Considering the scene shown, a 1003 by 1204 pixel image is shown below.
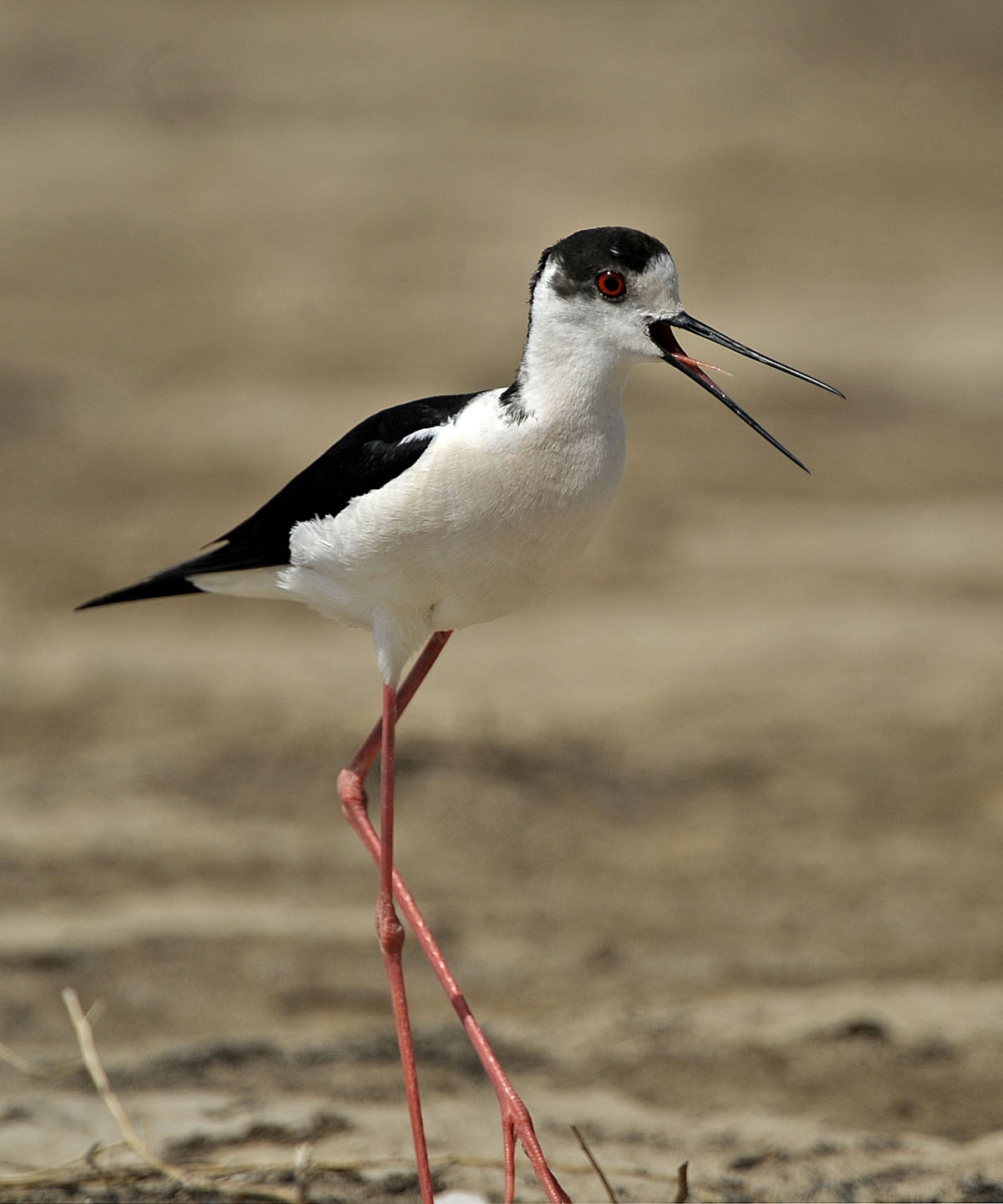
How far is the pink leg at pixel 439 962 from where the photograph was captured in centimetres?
303

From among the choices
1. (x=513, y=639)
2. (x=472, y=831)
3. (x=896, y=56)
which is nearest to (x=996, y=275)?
(x=896, y=56)

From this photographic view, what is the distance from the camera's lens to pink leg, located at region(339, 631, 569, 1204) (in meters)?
3.03

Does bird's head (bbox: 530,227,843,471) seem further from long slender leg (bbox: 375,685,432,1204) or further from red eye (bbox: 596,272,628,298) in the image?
long slender leg (bbox: 375,685,432,1204)

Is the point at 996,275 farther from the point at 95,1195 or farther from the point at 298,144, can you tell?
the point at 95,1195

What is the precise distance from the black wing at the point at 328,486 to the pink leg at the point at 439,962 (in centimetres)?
38

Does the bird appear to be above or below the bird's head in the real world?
below

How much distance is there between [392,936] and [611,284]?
1.41 metres

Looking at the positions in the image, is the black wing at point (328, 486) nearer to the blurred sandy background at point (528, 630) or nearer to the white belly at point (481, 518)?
the white belly at point (481, 518)

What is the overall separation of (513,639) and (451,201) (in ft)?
12.9

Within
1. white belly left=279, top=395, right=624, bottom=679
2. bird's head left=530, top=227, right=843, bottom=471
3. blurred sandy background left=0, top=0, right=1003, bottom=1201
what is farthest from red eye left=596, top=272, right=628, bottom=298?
blurred sandy background left=0, top=0, right=1003, bottom=1201

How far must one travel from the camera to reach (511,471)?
2.72m

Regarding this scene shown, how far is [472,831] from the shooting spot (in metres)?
5.15

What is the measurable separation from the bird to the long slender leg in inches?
0.4

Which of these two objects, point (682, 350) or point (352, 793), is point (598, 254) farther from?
point (352, 793)
